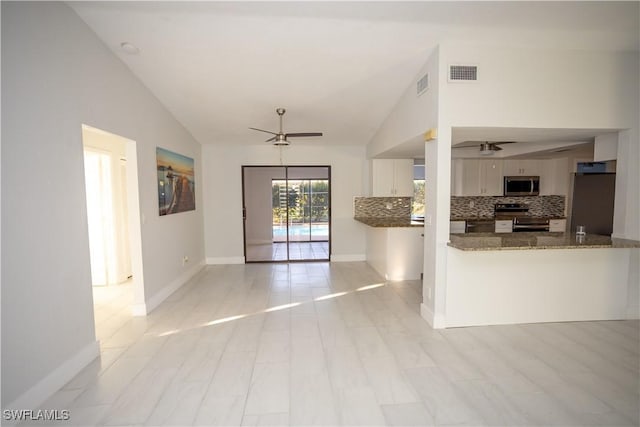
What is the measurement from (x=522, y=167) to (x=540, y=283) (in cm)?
399

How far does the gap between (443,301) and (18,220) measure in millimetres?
3819

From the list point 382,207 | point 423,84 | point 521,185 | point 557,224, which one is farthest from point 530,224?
point 423,84

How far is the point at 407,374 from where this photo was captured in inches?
102

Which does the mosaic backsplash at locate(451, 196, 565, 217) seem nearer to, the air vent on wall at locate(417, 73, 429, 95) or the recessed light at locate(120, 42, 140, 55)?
the air vent on wall at locate(417, 73, 429, 95)

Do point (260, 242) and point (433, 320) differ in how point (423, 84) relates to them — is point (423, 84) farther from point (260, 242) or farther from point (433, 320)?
point (260, 242)

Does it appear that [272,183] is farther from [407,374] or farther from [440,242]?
[407,374]

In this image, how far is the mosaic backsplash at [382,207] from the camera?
6699 mm

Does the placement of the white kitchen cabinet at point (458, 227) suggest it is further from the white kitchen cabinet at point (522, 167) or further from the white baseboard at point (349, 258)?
the white baseboard at point (349, 258)

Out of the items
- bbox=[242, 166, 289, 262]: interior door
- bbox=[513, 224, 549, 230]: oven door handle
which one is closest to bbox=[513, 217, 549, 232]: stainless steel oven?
bbox=[513, 224, 549, 230]: oven door handle

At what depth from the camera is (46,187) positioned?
241 cm

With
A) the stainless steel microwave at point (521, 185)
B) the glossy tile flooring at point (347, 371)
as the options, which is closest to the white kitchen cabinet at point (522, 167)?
the stainless steel microwave at point (521, 185)

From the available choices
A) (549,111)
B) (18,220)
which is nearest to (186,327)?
(18,220)

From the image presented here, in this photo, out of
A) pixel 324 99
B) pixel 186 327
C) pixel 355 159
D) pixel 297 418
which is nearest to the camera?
pixel 297 418

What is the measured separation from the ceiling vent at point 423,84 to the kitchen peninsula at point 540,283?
5.80 feet
